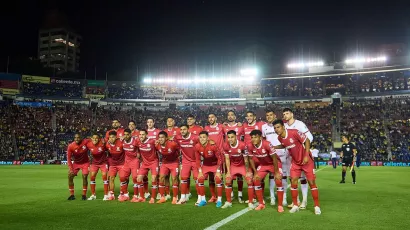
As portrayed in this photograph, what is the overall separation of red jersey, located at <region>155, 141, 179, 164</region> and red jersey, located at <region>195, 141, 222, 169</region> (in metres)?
0.87

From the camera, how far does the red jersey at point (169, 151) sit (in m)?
10.6

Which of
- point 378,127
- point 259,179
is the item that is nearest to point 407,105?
point 378,127

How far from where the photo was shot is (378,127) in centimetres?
4434

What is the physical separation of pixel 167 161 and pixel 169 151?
1.39ft

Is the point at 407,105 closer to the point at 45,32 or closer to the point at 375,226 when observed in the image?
the point at 375,226

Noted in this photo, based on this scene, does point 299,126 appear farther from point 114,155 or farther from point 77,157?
point 77,157

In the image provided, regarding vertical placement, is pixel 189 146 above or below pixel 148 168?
above

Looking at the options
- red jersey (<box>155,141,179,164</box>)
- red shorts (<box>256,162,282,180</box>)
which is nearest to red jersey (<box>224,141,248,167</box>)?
red shorts (<box>256,162,282,180</box>)

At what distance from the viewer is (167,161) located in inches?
427

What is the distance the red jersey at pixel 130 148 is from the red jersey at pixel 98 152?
92 cm

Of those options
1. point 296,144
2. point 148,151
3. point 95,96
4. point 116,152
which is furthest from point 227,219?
point 95,96

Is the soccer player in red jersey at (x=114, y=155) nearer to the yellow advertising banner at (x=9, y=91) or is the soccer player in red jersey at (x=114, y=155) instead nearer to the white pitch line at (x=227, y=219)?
the white pitch line at (x=227, y=219)

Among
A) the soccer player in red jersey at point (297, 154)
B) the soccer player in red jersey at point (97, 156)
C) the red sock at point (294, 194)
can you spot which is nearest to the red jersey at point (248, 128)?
the soccer player in red jersey at point (297, 154)

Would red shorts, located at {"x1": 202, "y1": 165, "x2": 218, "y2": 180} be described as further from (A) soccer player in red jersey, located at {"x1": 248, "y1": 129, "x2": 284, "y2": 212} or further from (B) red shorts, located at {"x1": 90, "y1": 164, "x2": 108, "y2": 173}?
(B) red shorts, located at {"x1": 90, "y1": 164, "x2": 108, "y2": 173}
